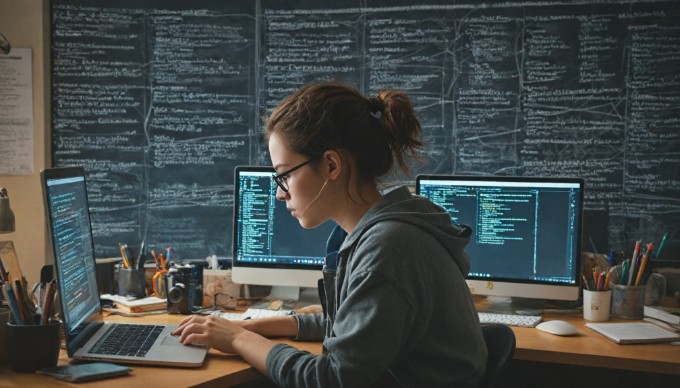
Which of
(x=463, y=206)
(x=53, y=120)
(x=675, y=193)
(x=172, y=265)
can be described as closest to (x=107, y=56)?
(x=53, y=120)

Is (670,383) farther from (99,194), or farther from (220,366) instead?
(99,194)

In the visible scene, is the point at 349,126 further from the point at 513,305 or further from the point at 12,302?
the point at 513,305

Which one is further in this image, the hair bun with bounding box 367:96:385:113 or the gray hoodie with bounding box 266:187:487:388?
the hair bun with bounding box 367:96:385:113

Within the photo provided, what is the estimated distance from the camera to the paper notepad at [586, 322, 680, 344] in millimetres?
2311

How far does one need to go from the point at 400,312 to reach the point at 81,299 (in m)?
0.94

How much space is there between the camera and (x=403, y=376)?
1655 mm

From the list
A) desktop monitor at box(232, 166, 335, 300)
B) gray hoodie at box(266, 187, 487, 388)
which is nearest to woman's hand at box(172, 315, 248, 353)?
gray hoodie at box(266, 187, 487, 388)

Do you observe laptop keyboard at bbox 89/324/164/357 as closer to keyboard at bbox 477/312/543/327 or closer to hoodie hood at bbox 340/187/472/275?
hoodie hood at bbox 340/187/472/275

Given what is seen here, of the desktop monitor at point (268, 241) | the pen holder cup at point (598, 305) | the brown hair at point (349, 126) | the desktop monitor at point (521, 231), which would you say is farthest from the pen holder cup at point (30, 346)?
the pen holder cup at point (598, 305)

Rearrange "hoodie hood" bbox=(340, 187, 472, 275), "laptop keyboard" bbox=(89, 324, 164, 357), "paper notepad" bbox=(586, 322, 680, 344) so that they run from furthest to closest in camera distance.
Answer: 1. "paper notepad" bbox=(586, 322, 680, 344)
2. "laptop keyboard" bbox=(89, 324, 164, 357)
3. "hoodie hood" bbox=(340, 187, 472, 275)

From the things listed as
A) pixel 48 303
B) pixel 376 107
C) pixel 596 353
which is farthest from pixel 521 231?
pixel 48 303

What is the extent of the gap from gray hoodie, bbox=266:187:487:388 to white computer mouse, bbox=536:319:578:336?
81 centimetres

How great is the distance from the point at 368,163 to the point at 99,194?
8.57 feet

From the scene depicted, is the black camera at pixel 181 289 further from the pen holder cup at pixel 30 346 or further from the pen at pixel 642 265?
the pen at pixel 642 265
